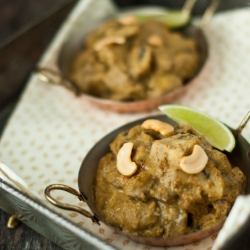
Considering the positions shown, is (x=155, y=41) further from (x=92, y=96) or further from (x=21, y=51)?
(x=21, y=51)

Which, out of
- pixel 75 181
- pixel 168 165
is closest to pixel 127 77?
pixel 75 181

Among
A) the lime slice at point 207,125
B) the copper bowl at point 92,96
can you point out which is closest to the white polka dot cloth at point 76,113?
the copper bowl at point 92,96

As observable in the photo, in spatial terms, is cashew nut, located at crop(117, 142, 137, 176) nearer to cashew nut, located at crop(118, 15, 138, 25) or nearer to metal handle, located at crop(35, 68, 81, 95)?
metal handle, located at crop(35, 68, 81, 95)

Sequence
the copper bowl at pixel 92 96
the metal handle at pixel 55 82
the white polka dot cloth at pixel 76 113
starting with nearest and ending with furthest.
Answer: the white polka dot cloth at pixel 76 113, the copper bowl at pixel 92 96, the metal handle at pixel 55 82

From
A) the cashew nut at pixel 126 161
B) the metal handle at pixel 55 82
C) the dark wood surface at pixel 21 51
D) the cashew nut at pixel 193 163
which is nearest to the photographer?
the cashew nut at pixel 193 163

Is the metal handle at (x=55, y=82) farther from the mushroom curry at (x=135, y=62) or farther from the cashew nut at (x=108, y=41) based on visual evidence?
the cashew nut at (x=108, y=41)

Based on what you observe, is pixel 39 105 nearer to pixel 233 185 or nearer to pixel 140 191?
pixel 140 191

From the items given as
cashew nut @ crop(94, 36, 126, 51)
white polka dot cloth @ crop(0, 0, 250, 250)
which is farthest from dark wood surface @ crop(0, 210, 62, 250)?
cashew nut @ crop(94, 36, 126, 51)

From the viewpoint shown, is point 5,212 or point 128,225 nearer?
point 128,225
